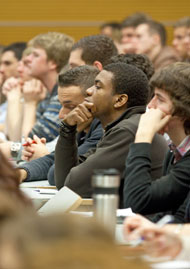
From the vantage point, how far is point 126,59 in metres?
3.48

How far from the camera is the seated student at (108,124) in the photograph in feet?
9.23

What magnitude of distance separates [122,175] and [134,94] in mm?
413

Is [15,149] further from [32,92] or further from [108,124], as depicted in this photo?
[32,92]

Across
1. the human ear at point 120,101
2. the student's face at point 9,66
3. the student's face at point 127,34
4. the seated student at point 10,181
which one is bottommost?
the student's face at point 9,66

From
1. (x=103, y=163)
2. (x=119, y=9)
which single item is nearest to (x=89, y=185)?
(x=103, y=163)

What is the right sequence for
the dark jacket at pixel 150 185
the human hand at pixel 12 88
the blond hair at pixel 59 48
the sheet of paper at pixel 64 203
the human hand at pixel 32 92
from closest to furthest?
the sheet of paper at pixel 64 203 → the dark jacket at pixel 150 185 → the blond hair at pixel 59 48 → the human hand at pixel 32 92 → the human hand at pixel 12 88

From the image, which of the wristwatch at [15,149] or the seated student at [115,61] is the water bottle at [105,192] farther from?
the wristwatch at [15,149]

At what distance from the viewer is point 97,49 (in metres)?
4.16

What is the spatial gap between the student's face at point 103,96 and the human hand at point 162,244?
1.47 meters

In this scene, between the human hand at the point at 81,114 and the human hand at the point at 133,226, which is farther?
the human hand at the point at 81,114

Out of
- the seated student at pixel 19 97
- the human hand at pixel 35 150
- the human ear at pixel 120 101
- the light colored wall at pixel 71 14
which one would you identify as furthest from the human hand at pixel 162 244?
the light colored wall at pixel 71 14

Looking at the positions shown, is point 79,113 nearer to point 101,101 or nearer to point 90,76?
point 101,101

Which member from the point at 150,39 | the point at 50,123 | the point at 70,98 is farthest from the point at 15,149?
the point at 150,39

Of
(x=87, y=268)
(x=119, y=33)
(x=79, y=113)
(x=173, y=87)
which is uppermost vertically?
(x=87, y=268)
